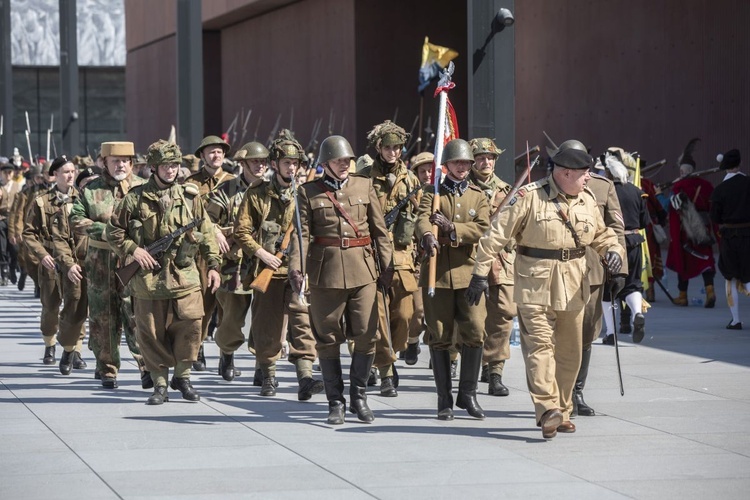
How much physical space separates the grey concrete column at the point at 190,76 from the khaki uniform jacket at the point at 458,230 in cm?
902

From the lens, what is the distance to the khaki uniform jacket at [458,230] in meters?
9.95

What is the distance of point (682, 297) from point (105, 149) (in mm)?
9328

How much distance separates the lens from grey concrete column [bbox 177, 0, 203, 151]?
18.8m

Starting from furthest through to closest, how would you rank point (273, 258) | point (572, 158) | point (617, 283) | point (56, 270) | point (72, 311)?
point (56, 270), point (72, 311), point (273, 258), point (617, 283), point (572, 158)

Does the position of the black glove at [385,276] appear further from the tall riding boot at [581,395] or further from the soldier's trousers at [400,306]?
the soldier's trousers at [400,306]

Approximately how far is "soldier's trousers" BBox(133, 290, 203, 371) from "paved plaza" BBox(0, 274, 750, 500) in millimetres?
360

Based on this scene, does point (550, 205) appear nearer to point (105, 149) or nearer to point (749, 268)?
point (105, 149)

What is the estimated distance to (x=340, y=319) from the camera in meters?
9.81

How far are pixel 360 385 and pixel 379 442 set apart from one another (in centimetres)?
97

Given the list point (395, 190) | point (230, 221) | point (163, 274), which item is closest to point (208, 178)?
point (230, 221)

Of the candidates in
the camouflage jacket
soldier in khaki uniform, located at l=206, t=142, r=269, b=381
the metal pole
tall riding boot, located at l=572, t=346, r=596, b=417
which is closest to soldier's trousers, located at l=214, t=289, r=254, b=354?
soldier in khaki uniform, located at l=206, t=142, r=269, b=381

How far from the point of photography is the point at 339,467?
26.0ft

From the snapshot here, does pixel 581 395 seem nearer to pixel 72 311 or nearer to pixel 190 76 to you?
pixel 72 311

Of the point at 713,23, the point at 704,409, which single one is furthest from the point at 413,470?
the point at 713,23
